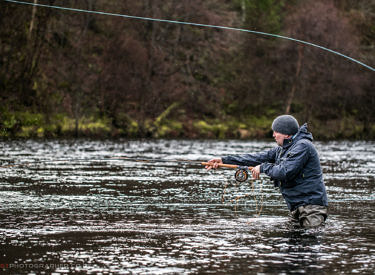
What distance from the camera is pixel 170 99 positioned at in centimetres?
4316

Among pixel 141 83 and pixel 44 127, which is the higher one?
pixel 141 83

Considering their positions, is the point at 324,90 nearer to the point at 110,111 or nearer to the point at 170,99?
the point at 170,99

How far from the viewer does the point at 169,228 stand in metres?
8.33

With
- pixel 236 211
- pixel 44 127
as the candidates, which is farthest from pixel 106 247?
pixel 44 127

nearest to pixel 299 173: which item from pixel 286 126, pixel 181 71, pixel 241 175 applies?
pixel 286 126

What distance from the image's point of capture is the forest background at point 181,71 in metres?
37.0

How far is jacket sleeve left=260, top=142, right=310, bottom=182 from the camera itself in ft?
27.0

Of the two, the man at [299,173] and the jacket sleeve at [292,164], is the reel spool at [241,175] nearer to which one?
the man at [299,173]

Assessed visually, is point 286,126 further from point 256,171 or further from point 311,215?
point 311,215

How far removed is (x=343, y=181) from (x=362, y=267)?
915 centimetres

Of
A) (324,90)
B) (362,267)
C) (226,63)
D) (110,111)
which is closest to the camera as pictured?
(362,267)

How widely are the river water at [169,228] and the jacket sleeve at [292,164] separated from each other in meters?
0.69

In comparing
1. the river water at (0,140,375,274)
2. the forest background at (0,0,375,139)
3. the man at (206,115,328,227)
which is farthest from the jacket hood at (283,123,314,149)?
the forest background at (0,0,375,139)

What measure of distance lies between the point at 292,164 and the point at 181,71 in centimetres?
3827
